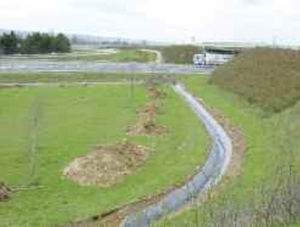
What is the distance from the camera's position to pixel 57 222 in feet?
73.7

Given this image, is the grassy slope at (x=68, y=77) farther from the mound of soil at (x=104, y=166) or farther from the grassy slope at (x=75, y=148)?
the mound of soil at (x=104, y=166)

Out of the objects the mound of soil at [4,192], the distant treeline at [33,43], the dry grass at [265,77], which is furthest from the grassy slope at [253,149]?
the distant treeline at [33,43]

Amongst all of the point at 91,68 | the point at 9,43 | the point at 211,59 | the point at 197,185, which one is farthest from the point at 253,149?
the point at 9,43

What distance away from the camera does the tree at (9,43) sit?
10819 centimetres

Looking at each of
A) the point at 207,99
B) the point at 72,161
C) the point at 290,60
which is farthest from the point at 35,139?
the point at 290,60

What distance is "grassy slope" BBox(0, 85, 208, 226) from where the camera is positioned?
79.6 ft

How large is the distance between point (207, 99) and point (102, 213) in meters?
35.9

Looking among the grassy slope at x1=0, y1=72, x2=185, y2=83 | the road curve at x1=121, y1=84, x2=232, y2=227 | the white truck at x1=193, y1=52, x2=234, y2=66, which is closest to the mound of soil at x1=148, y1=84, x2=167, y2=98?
the grassy slope at x1=0, y1=72, x2=185, y2=83

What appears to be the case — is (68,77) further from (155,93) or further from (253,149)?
(253,149)

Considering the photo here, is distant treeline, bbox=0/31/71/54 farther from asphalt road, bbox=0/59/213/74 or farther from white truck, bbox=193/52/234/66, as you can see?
white truck, bbox=193/52/234/66

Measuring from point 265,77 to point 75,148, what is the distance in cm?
3007

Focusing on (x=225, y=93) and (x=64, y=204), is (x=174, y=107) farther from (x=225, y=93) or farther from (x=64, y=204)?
(x=64, y=204)

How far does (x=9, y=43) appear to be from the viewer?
110 meters

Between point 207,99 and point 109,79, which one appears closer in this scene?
point 207,99
